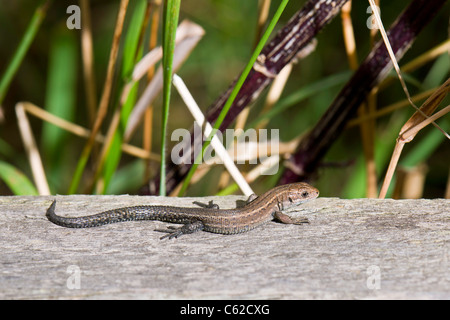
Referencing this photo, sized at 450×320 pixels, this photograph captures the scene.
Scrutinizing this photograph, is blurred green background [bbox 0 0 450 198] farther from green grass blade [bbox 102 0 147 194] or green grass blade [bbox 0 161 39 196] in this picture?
green grass blade [bbox 102 0 147 194]

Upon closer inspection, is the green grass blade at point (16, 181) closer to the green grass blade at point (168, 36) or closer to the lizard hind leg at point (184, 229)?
the lizard hind leg at point (184, 229)

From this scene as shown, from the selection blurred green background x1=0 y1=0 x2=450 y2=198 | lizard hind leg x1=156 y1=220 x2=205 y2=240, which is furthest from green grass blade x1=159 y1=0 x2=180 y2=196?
blurred green background x1=0 y1=0 x2=450 y2=198

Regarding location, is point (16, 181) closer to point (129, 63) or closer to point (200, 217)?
point (129, 63)

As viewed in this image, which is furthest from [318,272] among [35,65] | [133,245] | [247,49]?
[35,65]

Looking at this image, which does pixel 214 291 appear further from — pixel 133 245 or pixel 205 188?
pixel 205 188

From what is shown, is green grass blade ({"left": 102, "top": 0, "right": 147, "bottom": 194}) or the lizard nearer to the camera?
the lizard

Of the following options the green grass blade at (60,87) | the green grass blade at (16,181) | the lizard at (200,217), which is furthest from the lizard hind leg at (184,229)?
the green grass blade at (60,87)

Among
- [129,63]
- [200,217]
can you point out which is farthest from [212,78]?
[200,217]
